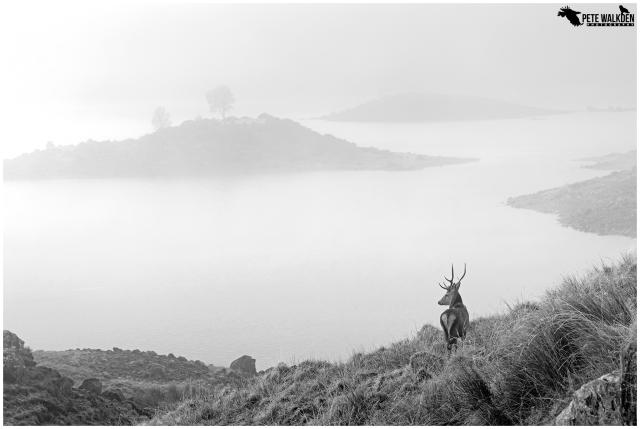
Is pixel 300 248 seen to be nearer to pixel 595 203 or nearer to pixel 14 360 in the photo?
pixel 595 203

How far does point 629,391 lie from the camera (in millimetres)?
4879

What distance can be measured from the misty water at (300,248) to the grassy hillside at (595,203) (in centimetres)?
284

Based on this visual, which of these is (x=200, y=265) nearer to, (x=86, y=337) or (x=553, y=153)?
(x=86, y=337)

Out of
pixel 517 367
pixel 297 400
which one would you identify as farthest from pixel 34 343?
pixel 517 367

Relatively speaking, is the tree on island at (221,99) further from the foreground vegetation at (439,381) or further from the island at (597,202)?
the foreground vegetation at (439,381)

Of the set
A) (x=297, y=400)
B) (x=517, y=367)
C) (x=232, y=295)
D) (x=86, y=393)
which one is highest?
(x=517, y=367)

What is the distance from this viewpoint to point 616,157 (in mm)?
116438

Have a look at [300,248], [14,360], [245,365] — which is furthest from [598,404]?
[300,248]

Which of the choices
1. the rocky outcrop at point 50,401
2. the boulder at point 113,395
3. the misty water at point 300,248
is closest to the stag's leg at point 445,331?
the misty water at point 300,248

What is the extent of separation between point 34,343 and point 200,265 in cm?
3671

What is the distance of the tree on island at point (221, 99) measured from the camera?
101 metres

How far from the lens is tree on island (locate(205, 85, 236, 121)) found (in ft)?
332

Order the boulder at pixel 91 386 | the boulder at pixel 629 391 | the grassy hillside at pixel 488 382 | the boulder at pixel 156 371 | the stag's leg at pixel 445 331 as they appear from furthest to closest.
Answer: the boulder at pixel 156 371 → the boulder at pixel 91 386 → the stag's leg at pixel 445 331 → the grassy hillside at pixel 488 382 → the boulder at pixel 629 391

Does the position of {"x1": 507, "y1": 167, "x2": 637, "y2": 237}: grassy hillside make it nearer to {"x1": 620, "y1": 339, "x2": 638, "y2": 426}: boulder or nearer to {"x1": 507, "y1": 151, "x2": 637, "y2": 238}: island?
{"x1": 507, "y1": 151, "x2": 637, "y2": 238}: island
